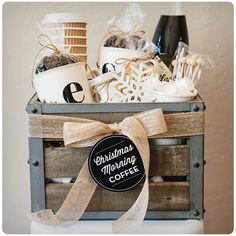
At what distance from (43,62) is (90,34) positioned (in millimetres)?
404

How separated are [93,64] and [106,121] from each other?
47 centimetres

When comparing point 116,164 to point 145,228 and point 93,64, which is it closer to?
point 145,228

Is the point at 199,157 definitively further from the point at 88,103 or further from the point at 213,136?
the point at 213,136

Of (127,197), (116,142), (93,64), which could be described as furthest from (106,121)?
(93,64)

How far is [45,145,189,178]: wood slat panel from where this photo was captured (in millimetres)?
830

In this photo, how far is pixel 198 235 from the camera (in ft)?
2.81

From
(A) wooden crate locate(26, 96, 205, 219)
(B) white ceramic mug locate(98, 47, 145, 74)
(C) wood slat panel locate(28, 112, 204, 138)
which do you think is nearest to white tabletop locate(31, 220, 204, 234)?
(A) wooden crate locate(26, 96, 205, 219)

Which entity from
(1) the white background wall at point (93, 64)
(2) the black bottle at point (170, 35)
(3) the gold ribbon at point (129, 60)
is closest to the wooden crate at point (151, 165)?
(3) the gold ribbon at point (129, 60)

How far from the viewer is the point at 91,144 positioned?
82 centimetres

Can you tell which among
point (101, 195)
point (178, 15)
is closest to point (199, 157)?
point (101, 195)

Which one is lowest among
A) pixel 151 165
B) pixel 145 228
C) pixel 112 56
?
pixel 145 228

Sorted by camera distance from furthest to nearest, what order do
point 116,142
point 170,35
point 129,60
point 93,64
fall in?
point 93,64 → point 170,35 → point 129,60 → point 116,142

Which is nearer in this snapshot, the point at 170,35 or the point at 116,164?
the point at 116,164

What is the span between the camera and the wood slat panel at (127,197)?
0.85m
